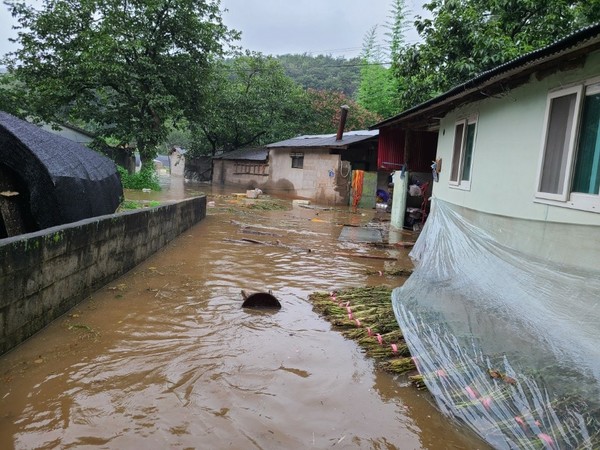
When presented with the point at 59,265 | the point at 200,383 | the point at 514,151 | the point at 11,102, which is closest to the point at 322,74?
the point at 11,102

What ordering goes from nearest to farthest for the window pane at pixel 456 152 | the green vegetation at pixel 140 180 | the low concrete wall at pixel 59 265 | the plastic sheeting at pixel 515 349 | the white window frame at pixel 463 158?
the plastic sheeting at pixel 515 349, the low concrete wall at pixel 59 265, the white window frame at pixel 463 158, the window pane at pixel 456 152, the green vegetation at pixel 140 180

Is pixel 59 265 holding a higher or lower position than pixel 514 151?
lower

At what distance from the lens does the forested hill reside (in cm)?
5116

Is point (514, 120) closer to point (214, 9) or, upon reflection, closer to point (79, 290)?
point (79, 290)

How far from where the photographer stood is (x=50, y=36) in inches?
763

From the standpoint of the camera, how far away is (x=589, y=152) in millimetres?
4340

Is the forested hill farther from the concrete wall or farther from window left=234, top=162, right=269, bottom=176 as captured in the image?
window left=234, top=162, right=269, bottom=176

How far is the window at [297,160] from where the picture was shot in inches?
976

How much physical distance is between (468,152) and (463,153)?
0.62 feet

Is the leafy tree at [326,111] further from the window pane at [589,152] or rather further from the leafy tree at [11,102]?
the window pane at [589,152]

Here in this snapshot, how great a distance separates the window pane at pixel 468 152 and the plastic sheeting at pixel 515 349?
11.2 feet

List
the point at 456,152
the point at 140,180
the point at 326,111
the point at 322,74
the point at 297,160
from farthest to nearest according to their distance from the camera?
the point at 322,74 < the point at 326,111 < the point at 297,160 < the point at 140,180 < the point at 456,152

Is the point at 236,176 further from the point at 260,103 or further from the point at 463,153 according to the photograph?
the point at 463,153

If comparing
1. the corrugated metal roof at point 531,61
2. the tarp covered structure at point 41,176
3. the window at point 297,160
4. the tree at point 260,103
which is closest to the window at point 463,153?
the corrugated metal roof at point 531,61
